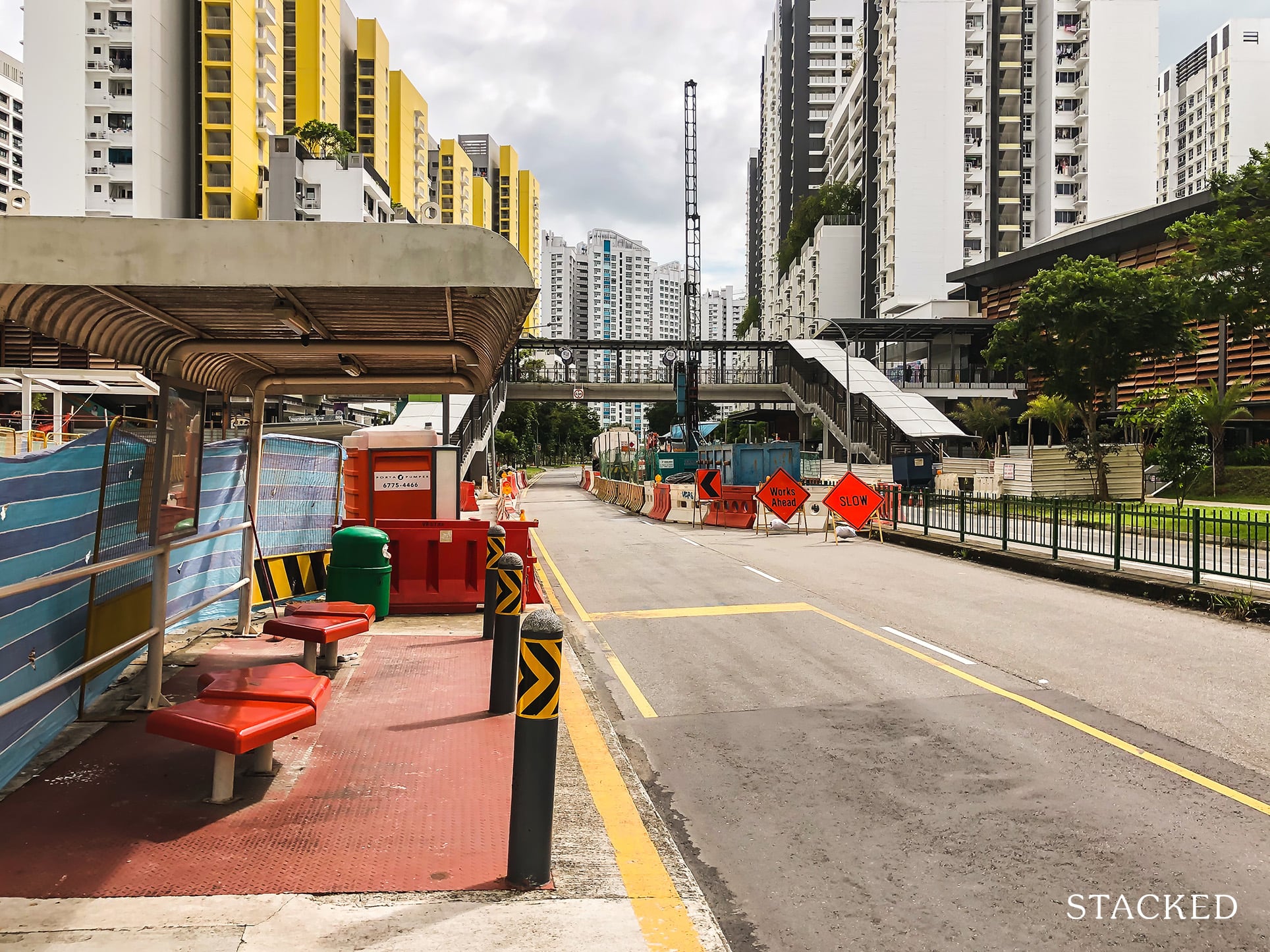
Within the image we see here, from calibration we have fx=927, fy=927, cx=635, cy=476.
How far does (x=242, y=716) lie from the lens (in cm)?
475

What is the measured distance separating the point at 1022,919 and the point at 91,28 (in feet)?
239

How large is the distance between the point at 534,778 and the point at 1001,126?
9044 cm

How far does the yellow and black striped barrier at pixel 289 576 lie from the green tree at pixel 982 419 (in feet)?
172

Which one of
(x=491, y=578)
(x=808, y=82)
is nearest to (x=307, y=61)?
(x=808, y=82)

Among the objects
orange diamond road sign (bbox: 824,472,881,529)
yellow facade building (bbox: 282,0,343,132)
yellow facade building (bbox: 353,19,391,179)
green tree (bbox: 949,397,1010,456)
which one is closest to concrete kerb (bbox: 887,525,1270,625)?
orange diamond road sign (bbox: 824,472,881,529)

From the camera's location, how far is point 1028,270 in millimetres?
60125

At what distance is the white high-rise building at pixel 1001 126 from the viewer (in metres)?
77.8

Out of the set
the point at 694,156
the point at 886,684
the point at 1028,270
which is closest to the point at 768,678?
the point at 886,684

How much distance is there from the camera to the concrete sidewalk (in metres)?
3.56

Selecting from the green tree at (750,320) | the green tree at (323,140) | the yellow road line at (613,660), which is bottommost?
the yellow road line at (613,660)

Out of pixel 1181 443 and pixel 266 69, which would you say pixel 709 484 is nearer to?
pixel 1181 443

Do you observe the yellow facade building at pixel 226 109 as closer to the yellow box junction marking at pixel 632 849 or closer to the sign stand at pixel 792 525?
the sign stand at pixel 792 525

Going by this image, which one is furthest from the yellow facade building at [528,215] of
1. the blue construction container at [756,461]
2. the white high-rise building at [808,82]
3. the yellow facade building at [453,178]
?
the blue construction container at [756,461]

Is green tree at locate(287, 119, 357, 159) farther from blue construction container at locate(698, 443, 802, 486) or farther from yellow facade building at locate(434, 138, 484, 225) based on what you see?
blue construction container at locate(698, 443, 802, 486)
